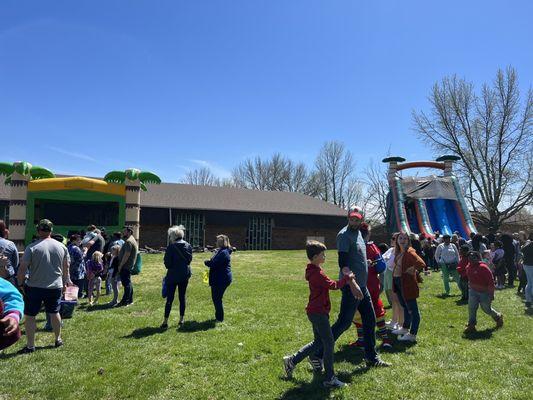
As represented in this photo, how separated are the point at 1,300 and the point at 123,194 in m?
17.3

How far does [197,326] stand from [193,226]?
2277 centimetres

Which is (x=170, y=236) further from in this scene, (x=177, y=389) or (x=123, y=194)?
(x=123, y=194)

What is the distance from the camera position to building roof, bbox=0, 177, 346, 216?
3020 cm

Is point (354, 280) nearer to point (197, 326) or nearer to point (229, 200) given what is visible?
point (197, 326)

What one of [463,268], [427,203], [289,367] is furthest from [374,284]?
[427,203]

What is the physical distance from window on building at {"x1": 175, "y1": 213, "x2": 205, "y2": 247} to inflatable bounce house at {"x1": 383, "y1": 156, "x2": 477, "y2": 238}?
13023 mm

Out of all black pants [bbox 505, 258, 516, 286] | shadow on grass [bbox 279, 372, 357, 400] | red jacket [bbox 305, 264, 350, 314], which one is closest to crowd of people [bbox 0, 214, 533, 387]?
red jacket [bbox 305, 264, 350, 314]

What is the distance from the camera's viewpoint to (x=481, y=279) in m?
7.47

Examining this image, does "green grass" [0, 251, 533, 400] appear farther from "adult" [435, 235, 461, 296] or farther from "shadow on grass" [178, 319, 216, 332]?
"adult" [435, 235, 461, 296]

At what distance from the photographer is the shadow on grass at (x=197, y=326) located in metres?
7.51

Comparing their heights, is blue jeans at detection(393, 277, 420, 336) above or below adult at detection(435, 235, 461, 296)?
below

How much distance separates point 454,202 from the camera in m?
A: 23.7

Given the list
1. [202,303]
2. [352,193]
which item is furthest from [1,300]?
[352,193]

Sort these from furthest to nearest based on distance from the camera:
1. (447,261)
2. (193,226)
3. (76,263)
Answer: (193,226) → (447,261) → (76,263)
